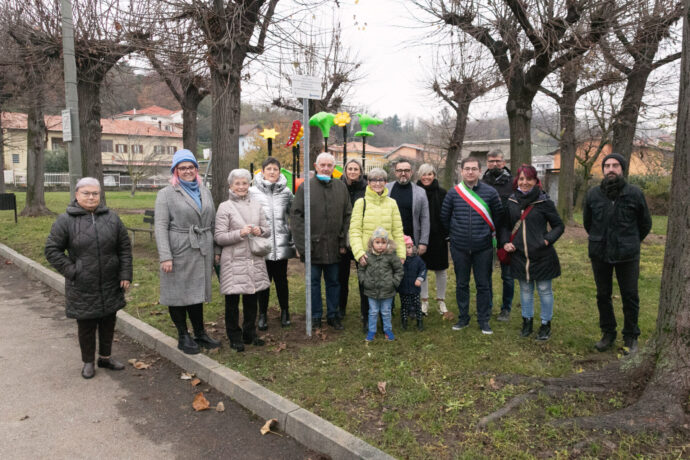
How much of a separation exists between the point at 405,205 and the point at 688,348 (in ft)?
10.0

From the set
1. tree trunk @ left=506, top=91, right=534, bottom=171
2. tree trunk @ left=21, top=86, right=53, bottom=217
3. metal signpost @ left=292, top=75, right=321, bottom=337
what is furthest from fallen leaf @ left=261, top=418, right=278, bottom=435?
tree trunk @ left=21, top=86, right=53, bottom=217

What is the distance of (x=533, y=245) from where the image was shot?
501 centimetres

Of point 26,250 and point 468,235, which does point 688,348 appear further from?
point 26,250

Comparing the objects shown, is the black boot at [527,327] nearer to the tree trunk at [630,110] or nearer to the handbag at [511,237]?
the handbag at [511,237]

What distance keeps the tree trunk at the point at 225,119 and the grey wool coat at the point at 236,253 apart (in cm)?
311

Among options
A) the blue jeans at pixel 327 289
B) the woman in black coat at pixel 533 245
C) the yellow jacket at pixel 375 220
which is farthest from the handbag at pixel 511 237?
the blue jeans at pixel 327 289

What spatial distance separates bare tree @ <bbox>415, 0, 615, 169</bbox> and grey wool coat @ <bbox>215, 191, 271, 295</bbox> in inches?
210

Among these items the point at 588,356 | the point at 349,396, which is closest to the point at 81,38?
the point at 349,396

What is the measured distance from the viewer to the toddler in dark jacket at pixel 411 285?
17.7 feet

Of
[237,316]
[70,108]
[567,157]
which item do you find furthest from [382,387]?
[567,157]

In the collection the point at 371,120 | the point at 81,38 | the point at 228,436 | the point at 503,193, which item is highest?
the point at 81,38

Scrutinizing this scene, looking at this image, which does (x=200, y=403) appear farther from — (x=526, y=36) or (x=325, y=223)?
(x=526, y=36)

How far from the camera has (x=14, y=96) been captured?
16688 millimetres

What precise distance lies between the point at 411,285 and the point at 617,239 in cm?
210
